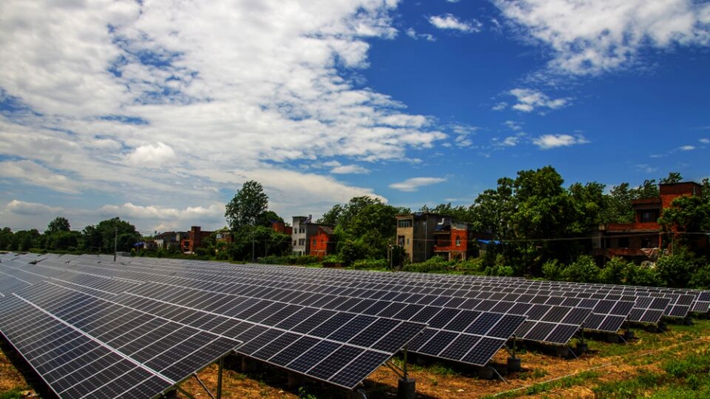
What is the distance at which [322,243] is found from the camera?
280ft

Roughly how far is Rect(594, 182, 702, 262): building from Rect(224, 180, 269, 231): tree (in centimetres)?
6920

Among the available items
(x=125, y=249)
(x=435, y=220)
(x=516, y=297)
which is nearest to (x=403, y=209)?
(x=435, y=220)

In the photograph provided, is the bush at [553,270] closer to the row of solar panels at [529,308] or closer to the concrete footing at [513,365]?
the row of solar panels at [529,308]

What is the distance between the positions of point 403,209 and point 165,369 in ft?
348

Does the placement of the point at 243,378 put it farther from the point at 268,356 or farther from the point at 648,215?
the point at 648,215

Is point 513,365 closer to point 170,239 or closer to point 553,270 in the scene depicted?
point 553,270

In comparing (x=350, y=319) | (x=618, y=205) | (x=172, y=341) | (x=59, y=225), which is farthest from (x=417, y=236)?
(x=59, y=225)

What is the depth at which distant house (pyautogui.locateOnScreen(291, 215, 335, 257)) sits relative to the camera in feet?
278

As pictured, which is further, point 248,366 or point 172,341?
point 248,366

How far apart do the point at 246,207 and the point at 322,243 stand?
24.8m

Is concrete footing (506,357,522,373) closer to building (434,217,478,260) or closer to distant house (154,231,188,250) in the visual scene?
building (434,217,478,260)

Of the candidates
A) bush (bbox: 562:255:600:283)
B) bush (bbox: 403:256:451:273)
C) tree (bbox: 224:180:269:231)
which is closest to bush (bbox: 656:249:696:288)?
bush (bbox: 562:255:600:283)

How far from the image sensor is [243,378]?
42.4ft

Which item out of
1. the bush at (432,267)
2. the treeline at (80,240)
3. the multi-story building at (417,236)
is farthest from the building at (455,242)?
the treeline at (80,240)
